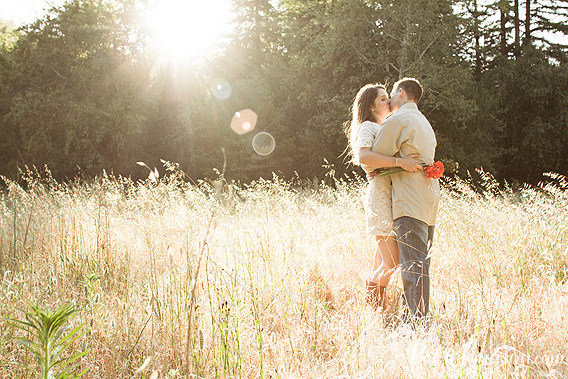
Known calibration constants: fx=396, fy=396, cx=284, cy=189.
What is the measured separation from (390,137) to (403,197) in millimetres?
421

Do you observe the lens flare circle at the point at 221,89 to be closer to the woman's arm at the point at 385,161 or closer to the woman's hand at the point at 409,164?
the woman's arm at the point at 385,161

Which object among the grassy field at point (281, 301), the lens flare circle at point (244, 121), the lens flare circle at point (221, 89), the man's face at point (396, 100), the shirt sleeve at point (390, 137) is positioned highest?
the lens flare circle at point (221, 89)

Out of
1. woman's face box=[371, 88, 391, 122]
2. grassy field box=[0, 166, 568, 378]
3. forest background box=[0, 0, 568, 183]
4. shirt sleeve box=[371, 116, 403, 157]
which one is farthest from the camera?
forest background box=[0, 0, 568, 183]

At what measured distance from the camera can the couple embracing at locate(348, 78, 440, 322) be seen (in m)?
2.59

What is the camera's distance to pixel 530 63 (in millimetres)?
16875

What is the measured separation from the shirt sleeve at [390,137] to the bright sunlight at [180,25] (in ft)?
55.5

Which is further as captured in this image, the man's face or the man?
the man's face

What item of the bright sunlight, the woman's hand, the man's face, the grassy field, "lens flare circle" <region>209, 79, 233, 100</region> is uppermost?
the bright sunlight

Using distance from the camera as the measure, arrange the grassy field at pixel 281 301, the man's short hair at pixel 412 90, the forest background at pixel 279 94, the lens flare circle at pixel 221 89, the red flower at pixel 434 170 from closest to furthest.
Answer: the grassy field at pixel 281 301, the red flower at pixel 434 170, the man's short hair at pixel 412 90, the forest background at pixel 279 94, the lens flare circle at pixel 221 89

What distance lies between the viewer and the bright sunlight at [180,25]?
17.9 metres

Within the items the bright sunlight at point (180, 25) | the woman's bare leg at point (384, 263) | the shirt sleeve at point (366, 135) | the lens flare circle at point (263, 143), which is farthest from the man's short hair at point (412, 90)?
the bright sunlight at point (180, 25)

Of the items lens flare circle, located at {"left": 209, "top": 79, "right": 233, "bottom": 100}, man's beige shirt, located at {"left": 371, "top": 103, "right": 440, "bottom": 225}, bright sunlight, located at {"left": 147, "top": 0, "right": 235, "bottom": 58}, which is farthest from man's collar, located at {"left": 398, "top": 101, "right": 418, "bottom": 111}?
bright sunlight, located at {"left": 147, "top": 0, "right": 235, "bottom": 58}

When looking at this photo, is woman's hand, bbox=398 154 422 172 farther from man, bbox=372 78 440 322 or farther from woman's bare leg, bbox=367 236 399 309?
woman's bare leg, bbox=367 236 399 309

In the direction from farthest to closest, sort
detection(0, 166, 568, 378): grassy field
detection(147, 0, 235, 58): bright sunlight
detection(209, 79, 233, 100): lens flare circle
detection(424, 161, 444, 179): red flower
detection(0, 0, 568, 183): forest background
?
detection(147, 0, 235, 58): bright sunlight
detection(209, 79, 233, 100): lens flare circle
detection(0, 0, 568, 183): forest background
detection(424, 161, 444, 179): red flower
detection(0, 166, 568, 378): grassy field
